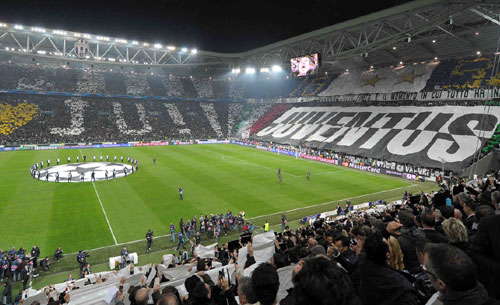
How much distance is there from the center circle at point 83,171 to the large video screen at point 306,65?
90.9 feet

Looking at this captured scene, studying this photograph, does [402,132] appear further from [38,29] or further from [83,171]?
[38,29]

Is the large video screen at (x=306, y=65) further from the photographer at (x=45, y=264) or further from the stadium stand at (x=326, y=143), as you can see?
the photographer at (x=45, y=264)

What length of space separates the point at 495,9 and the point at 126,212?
142 ft

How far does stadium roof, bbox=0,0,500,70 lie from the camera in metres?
35.1

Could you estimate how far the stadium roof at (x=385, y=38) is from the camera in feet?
115

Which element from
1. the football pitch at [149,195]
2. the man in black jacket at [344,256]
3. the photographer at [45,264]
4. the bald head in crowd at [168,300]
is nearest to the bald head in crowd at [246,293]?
the bald head in crowd at [168,300]

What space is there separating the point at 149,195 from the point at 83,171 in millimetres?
13837

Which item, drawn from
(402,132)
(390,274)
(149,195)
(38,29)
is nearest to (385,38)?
(402,132)

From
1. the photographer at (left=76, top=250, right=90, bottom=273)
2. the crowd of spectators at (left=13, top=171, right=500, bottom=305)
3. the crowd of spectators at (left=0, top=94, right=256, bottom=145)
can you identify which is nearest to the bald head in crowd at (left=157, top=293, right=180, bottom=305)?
the crowd of spectators at (left=13, top=171, right=500, bottom=305)

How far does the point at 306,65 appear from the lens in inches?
1805

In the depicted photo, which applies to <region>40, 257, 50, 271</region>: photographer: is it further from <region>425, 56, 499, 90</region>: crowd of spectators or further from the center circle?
<region>425, 56, 499, 90</region>: crowd of spectators

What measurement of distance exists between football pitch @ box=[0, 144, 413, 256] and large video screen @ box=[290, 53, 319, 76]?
1379 centimetres

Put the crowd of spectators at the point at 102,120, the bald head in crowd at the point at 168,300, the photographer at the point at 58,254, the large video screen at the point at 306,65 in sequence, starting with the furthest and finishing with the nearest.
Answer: the crowd of spectators at the point at 102,120, the large video screen at the point at 306,65, the photographer at the point at 58,254, the bald head in crowd at the point at 168,300

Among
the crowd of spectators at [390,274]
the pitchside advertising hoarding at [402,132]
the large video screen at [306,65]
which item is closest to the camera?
the crowd of spectators at [390,274]
